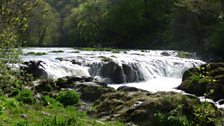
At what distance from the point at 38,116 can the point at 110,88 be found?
9.43 m

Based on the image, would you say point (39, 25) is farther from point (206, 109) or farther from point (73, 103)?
point (206, 109)

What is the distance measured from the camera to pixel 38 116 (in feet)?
46.2

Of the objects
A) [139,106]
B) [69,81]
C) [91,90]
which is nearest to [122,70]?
[69,81]

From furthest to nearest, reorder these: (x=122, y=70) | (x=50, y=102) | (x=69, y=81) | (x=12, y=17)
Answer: (x=122, y=70)
(x=69, y=81)
(x=50, y=102)
(x=12, y=17)

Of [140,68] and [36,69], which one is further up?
[36,69]

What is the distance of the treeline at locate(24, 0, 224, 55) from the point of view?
52.8 meters

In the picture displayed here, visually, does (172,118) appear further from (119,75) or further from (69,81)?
(119,75)

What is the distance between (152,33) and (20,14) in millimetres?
62583

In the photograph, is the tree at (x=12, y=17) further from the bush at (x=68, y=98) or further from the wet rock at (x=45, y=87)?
the wet rock at (x=45, y=87)

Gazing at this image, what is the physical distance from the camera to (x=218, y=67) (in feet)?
92.1

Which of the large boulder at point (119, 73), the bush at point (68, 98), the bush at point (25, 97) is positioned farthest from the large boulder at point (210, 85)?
the bush at point (25, 97)

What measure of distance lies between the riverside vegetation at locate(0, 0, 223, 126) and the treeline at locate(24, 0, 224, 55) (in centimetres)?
13

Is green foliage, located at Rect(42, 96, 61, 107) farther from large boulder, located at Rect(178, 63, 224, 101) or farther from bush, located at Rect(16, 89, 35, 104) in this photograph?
large boulder, located at Rect(178, 63, 224, 101)

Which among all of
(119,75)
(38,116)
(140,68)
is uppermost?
(38,116)
